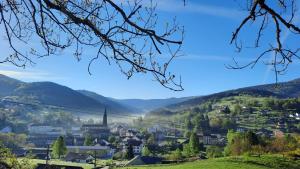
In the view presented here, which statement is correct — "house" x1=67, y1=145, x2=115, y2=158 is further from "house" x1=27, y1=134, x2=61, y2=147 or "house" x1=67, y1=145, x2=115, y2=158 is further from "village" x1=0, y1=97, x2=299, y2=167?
"house" x1=27, y1=134, x2=61, y2=147

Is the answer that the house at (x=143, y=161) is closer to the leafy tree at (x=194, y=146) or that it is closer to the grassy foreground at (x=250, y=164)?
the leafy tree at (x=194, y=146)

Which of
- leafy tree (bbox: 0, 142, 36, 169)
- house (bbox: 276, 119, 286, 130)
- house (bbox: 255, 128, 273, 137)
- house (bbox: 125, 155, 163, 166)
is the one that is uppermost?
house (bbox: 276, 119, 286, 130)

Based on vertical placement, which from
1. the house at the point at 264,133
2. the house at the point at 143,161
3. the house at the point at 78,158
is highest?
the house at the point at 264,133

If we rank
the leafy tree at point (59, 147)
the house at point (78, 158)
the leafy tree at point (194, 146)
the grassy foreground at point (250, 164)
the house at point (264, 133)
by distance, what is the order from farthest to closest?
1. the house at point (264, 133)
2. the house at point (78, 158)
3. the leafy tree at point (59, 147)
4. the leafy tree at point (194, 146)
5. the grassy foreground at point (250, 164)

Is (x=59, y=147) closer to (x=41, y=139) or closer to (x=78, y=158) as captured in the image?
(x=78, y=158)

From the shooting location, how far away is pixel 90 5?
4113 mm

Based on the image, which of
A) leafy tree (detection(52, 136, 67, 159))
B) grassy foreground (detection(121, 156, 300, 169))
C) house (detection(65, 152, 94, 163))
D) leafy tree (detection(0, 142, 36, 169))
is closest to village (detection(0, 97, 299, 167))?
house (detection(65, 152, 94, 163))

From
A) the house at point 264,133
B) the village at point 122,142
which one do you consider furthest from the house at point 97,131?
the house at point 264,133

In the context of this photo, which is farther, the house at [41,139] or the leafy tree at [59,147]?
the house at [41,139]

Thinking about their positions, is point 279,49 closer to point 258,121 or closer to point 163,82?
point 163,82

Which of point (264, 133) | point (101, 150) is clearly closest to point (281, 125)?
point (264, 133)

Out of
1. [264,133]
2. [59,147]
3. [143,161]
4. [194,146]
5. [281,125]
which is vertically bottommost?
[143,161]

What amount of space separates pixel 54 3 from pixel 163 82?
3.84 feet

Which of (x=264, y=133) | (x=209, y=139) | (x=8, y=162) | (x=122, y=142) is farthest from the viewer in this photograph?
(x=264, y=133)
